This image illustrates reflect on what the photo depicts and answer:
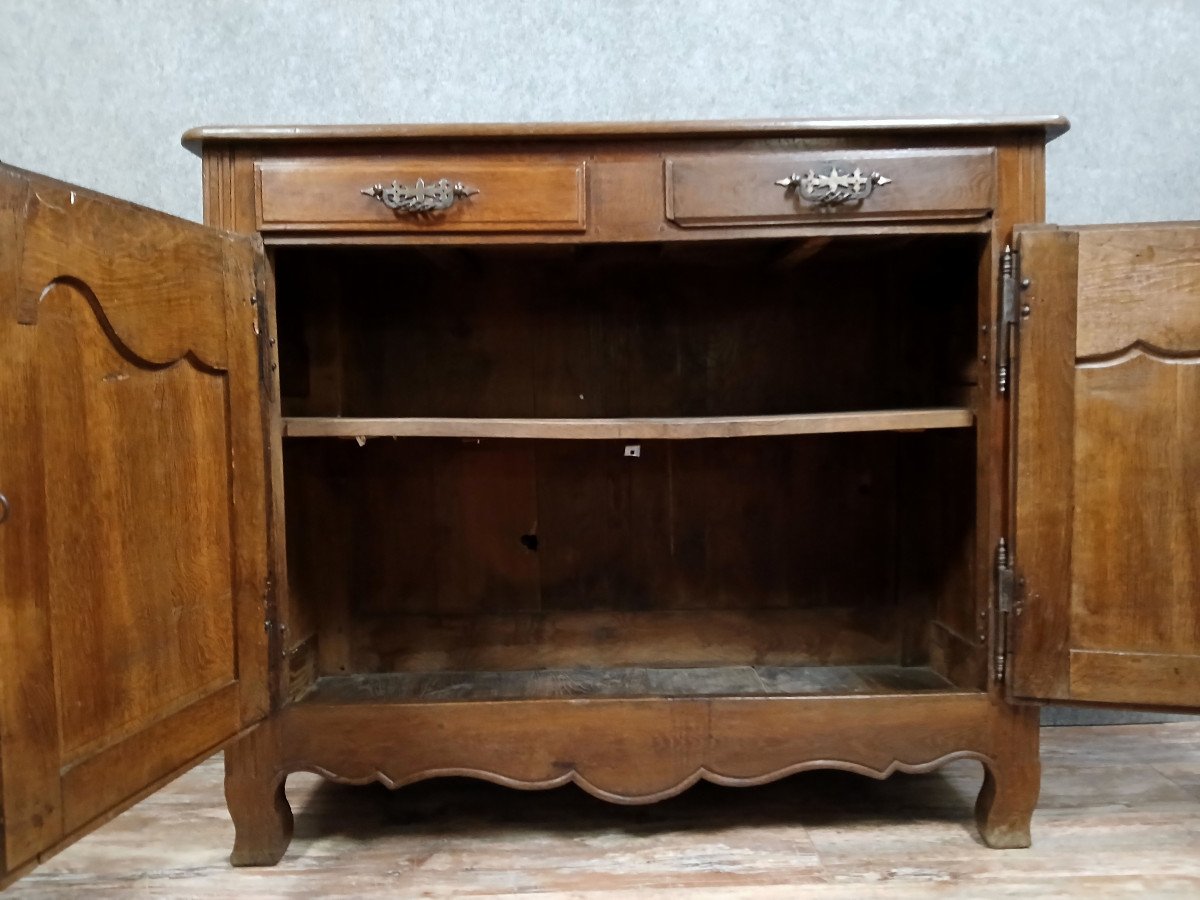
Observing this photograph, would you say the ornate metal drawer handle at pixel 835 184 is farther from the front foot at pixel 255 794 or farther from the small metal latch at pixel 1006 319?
the front foot at pixel 255 794

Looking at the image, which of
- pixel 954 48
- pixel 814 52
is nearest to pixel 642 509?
pixel 814 52

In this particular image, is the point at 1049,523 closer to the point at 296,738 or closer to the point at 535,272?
the point at 535,272

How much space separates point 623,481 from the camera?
4.83 ft

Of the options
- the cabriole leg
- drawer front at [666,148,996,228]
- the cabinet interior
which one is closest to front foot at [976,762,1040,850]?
the cabriole leg

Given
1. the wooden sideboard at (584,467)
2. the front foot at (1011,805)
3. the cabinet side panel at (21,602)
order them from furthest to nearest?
1. the front foot at (1011,805)
2. the wooden sideboard at (584,467)
3. the cabinet side panel at (21,602)

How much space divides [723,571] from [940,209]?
0.72 metres

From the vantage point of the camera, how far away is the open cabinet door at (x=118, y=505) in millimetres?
730

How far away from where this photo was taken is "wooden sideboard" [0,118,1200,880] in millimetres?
838

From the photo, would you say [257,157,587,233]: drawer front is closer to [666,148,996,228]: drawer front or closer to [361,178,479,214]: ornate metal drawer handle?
[361,178,479,214]: ornate metal drawer handle

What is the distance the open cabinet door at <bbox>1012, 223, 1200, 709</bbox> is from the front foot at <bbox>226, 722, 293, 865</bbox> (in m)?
1.03

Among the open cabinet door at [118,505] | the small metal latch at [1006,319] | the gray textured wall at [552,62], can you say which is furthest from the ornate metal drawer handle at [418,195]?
the small metal latch at [1006,319]

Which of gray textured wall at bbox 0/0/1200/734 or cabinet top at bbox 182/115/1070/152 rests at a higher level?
gray textured wall at bbox 0/0/1200/734

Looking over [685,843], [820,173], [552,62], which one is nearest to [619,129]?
[820,173]

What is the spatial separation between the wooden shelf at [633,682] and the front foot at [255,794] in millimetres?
120
